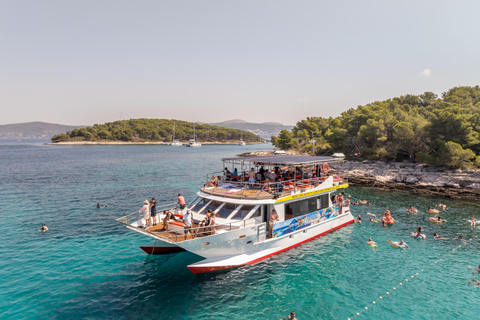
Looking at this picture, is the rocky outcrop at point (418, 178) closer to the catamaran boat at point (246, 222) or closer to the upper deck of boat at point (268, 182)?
the upper deck of boat at point (268, 182)

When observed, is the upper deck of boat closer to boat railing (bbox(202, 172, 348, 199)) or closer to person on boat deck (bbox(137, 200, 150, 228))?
boat railing (bbox(202, 172, 348, 199))

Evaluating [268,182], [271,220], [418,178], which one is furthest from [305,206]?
[418,178]

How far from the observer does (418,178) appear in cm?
4269

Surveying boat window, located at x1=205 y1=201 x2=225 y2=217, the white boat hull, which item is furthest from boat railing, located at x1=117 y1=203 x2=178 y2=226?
the white boat hull

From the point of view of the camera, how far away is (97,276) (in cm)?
1529

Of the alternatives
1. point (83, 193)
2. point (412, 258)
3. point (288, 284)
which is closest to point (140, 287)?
point (288, 284)

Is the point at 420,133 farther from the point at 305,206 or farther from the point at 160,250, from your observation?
the point at 160,250

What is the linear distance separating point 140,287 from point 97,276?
10.0ft

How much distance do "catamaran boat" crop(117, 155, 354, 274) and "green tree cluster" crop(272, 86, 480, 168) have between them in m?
31.2


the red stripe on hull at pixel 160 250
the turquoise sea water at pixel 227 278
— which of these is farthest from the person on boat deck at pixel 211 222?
the red stripe on hull at pixel 160 250

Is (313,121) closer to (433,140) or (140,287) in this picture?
(433,140)

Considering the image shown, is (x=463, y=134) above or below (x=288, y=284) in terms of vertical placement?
above

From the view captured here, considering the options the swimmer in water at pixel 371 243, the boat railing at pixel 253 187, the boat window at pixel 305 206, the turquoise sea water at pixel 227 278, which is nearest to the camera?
the turquoise sea water at pixel 227 278

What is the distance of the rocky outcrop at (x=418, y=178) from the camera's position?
37.0m
